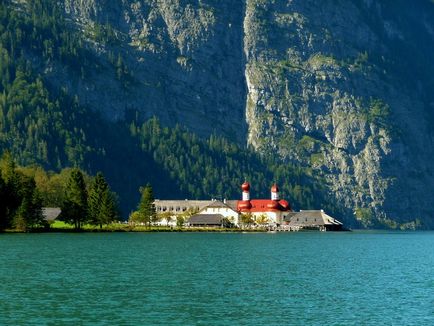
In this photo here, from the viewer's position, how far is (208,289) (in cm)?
8256

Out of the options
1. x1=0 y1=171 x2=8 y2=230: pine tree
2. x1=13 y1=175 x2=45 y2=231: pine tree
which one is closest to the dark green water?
x1=13 y1=175 x2=45 y2=231: pine tree

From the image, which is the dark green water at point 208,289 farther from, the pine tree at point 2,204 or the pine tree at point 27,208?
the pine tree at point 2,204

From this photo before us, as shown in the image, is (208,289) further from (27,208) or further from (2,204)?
(2,204)

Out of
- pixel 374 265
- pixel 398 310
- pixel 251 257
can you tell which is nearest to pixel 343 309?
pixel 398 310

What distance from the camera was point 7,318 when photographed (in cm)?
6500

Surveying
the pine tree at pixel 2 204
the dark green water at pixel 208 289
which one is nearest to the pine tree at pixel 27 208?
the pine tree at pixel 2 204

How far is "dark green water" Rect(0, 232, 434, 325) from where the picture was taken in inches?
2631

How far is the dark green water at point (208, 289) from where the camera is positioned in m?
66.8

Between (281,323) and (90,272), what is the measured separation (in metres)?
36.1

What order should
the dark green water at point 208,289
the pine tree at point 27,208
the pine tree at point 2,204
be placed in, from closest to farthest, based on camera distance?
the dark green water at point 208,289
the pine tree at point 2,204
the pine tree at point 27,208

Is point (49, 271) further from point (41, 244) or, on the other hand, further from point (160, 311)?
point (41, 244)

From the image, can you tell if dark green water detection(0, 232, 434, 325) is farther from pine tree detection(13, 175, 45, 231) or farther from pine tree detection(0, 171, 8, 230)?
pine tree detection(0, 171, 8, 230)

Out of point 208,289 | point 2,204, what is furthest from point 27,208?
point 208,289

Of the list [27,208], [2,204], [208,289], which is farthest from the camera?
[2,204]
